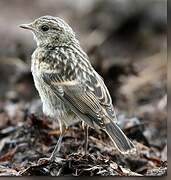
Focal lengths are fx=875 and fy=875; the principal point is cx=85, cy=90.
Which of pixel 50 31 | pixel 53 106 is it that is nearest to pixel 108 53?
pixel 50 31

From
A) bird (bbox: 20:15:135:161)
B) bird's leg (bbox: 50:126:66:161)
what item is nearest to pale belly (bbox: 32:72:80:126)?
bird (bbox: 20:15:135:161)

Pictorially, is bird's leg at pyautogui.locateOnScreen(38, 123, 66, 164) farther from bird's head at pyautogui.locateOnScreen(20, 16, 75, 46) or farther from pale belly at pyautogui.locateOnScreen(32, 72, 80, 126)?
bird's head at pyautogui.locateOnScreen(20, 16, 75, 46)

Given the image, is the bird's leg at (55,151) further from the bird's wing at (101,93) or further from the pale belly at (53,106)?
the bird's wing at (101,93)

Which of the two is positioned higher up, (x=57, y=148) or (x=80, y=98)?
(x=80, y=98)

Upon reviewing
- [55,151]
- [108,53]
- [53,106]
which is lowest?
[55,151]

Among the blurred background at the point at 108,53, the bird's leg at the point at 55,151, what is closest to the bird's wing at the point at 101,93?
the bird's leg at the point at 55,151

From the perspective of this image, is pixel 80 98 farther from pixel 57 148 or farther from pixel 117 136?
pixel 57 148

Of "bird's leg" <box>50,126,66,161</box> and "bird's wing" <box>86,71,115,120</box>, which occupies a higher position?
"bird's wing" <box>86,71,115,120</box>
